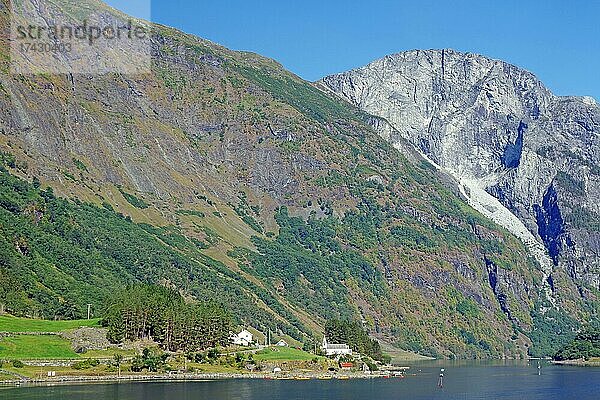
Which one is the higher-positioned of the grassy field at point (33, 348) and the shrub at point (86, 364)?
the grassy field at point (33, 348)

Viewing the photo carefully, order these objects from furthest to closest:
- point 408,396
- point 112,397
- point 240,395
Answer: point 408,396 → point 240,395 → point 112,397

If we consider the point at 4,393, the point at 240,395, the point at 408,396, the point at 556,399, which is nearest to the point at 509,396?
the point at 556,399

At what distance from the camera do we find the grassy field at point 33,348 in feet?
622

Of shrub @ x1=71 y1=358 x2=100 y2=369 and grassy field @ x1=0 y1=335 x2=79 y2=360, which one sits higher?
grassy field @ x1=0 y1=335 x2=79 y2=360

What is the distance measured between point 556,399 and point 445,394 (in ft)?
71.0

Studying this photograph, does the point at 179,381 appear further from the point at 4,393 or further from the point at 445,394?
the point at 445,394

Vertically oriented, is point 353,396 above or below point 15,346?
below

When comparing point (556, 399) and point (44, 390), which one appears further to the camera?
point (556, 399)

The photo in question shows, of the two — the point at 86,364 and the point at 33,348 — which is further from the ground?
the point at 33,348

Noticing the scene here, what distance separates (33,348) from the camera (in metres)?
192

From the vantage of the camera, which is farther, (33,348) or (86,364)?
(33,348)

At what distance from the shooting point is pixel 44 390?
16450 centimetres

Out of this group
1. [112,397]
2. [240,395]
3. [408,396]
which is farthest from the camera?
[408,396]

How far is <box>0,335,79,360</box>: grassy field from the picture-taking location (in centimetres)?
18962
